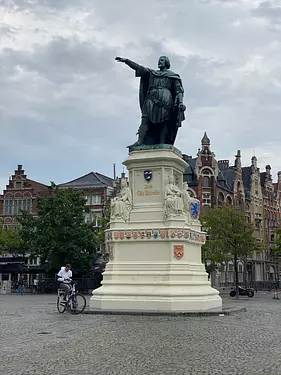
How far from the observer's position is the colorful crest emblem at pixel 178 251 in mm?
18578

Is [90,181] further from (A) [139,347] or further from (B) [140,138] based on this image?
(A) [139,347]

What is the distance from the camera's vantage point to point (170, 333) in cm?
1196

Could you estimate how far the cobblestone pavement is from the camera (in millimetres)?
7934

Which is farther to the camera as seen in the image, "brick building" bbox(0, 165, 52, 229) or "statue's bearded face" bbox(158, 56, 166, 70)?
"brick building" bbox(0, 165, 52, 229)

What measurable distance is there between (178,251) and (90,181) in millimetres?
54561

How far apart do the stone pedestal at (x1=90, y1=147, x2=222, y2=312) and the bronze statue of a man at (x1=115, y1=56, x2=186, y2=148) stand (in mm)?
1351

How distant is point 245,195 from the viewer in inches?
3206

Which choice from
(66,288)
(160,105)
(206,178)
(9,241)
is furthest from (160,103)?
(206,178)

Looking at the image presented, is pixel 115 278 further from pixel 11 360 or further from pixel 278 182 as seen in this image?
pixel 278 182

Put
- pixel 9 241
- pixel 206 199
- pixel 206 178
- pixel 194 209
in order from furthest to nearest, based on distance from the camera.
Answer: pixel 206 178 < pixel 206 199 < pixel 9 241 < pixel 194 209

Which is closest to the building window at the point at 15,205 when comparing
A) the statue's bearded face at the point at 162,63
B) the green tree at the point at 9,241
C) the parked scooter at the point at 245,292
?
the green tree at the point at 9,241

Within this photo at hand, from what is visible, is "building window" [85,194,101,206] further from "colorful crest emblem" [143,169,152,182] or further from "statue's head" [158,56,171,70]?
"colorful crest emblem" [143,169,152,182]

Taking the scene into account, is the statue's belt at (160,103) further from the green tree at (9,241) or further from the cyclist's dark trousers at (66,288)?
the green tree at (9,241)

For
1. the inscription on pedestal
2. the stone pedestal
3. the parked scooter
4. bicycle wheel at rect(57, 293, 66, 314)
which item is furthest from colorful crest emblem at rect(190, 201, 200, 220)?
the parked scooter
